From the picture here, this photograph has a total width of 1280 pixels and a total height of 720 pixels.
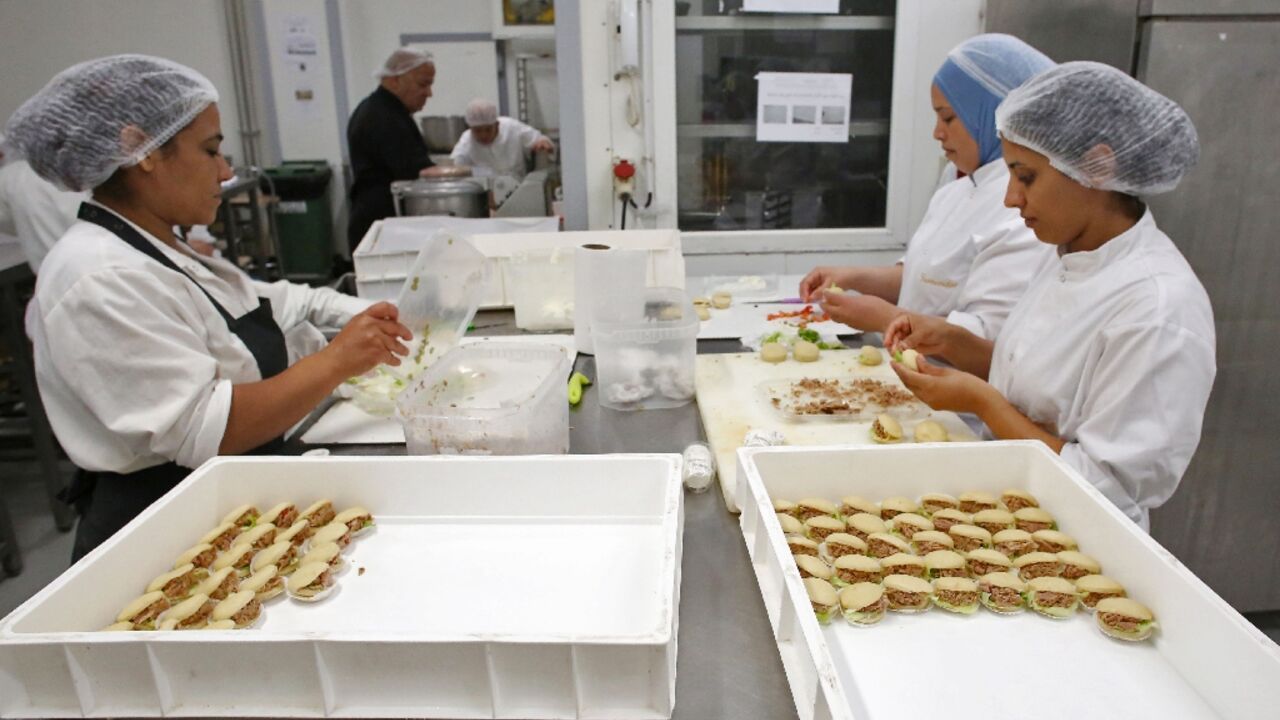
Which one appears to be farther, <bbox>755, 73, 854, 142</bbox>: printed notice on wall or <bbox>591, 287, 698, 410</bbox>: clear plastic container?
<bbox>755, 73, 854, 142</bbox>: printed notice on wall

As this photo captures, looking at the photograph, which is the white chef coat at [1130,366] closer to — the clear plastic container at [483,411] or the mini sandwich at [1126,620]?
the mini sandwich at [1126,620]

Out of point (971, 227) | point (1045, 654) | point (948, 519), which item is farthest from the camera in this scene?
point (971, 227)

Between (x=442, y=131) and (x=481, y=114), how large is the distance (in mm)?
1097

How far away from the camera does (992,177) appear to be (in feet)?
6.00

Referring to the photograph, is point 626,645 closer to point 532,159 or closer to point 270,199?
point 532,159

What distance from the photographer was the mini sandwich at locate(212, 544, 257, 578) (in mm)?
1024

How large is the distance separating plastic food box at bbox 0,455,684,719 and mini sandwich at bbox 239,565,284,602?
0.7 inches

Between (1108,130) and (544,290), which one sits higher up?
(1108,130)

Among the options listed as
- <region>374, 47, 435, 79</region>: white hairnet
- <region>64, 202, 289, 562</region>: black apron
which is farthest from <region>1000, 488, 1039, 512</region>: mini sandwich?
<region>374, 47, 435, 79</region>: white hairnet

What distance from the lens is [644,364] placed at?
1.61 metres

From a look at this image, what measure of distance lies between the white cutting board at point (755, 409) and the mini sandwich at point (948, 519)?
28cm

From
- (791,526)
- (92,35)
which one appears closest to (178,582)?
(791,526)

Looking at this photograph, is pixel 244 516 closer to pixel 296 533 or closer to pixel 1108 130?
pixel 296 533

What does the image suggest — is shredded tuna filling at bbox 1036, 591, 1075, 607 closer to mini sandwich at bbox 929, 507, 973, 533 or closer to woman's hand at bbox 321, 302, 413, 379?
mini sandwich at bbox 929, 507, 973, 533
